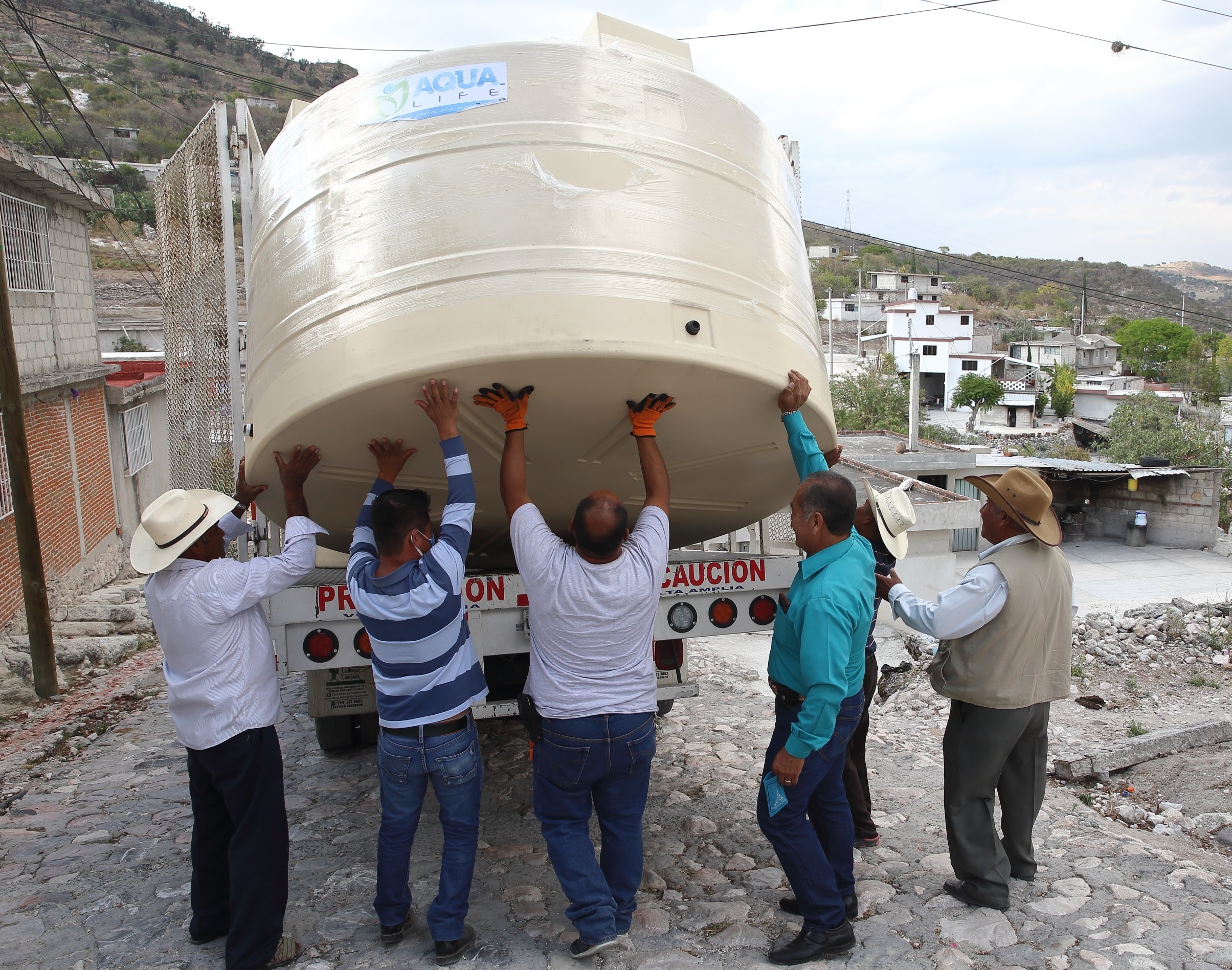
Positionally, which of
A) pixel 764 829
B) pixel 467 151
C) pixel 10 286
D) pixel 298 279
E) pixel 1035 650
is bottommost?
pixel 764 829

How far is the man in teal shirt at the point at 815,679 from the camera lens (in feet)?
8.55

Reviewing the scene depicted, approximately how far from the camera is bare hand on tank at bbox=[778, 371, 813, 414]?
9.02 ft

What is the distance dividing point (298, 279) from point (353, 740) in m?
2.91

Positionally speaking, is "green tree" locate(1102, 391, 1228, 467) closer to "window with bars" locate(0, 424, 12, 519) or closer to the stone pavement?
the stone pavement

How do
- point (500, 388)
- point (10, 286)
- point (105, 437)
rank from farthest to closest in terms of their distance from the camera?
point (105, 437), point (10, 286), point (500, 388)

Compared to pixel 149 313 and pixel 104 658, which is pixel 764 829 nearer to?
pixel 104 658

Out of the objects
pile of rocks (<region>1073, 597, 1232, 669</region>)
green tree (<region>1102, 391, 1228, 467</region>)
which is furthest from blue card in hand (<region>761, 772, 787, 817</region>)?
green tree (<region>1102, 391, 1228, 467</region>)

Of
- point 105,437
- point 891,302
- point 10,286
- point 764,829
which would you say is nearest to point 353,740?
point 764,829

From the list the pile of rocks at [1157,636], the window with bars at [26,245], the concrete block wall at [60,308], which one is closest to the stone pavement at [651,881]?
the pile of rocks at [1157,636]

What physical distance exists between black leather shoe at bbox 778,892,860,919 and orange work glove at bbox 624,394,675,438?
5.62 feet

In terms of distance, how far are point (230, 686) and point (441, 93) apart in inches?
77.2

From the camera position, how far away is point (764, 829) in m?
2.78

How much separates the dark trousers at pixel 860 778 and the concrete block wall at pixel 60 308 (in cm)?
893

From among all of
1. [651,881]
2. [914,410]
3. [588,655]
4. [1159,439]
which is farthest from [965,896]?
[1159,439]
